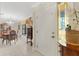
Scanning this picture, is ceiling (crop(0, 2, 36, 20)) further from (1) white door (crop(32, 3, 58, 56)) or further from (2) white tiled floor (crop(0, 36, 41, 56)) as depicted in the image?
(2) white tiled floor (crop(0, 36, 41, 56))

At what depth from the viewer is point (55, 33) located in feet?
7.91

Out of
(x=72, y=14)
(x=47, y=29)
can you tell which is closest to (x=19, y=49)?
(x=47, y=29)

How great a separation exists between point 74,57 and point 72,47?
21 centimetres

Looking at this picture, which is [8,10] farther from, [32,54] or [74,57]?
[74,57]

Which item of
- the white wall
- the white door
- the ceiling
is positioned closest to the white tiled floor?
the white door

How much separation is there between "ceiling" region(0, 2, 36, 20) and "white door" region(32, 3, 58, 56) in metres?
0.18

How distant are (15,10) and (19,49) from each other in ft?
2.10

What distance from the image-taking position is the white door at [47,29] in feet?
7.90

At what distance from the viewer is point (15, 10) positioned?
2.42 meters

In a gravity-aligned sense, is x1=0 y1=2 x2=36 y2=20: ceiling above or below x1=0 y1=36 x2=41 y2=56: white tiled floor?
above

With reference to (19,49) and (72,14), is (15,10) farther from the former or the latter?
(72,14)

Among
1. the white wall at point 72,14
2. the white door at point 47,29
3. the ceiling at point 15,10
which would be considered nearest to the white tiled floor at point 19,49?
the white door at point 47,29

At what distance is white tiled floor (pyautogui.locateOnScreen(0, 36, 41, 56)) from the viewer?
7.91ft

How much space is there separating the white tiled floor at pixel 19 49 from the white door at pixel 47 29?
148 mm
